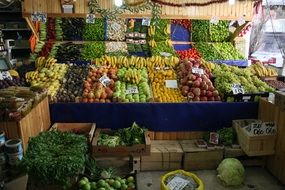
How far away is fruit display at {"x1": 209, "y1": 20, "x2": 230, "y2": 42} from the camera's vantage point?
7039 millimetres

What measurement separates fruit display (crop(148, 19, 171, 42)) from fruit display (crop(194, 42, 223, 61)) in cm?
79

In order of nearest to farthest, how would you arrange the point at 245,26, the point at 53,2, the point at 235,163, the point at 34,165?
the point at 34,165 < the point at 235,163 < the point at 53,2 < the point at 245,26

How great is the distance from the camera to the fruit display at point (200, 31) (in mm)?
7020

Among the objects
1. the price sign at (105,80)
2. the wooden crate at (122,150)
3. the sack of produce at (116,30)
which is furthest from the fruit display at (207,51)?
the wooden crate at (122,150)

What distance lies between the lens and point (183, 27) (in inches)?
280

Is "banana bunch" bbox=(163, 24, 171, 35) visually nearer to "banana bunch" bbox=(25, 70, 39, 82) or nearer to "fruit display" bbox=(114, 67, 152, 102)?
"fruit display" bbox=(114, 67, 152, 102)

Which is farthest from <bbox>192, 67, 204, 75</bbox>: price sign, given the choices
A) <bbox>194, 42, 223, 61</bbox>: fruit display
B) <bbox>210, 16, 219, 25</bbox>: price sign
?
<bbox>210, 16, 219, 25</bbox>: price sign

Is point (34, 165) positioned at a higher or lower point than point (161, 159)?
higher

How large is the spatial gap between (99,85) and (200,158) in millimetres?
1877

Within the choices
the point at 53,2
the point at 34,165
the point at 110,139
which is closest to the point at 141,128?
the point at 110,139

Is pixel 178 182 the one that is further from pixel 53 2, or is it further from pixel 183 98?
pixel 53 2

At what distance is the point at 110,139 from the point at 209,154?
4.49ft

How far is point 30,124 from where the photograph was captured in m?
3.40

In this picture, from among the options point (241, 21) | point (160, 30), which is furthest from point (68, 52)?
point (241, 21)
